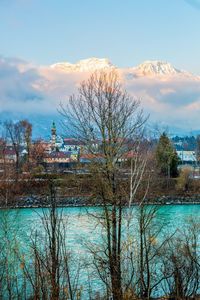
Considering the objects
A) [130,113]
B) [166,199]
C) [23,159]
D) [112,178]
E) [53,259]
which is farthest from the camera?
[23,159]

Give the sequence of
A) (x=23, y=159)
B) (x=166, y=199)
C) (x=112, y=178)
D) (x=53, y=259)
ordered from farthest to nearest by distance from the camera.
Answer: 1. (x=23, y=159)
2. (x=166, y=199)
3. (x=112, y=178)
4. (x=53, y=259)

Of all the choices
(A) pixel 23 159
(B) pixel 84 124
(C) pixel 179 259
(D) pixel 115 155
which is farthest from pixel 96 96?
(A) pixel 23 159

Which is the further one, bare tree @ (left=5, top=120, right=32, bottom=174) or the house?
the house

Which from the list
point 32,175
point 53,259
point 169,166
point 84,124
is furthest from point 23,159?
point 53,259

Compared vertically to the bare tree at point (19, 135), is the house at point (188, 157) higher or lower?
lower

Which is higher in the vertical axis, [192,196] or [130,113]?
[130,113]

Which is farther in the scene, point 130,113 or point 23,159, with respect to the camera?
point 23,159

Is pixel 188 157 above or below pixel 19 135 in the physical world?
below

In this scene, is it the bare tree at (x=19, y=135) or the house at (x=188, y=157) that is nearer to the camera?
the bare tree at (x=19, y=135)

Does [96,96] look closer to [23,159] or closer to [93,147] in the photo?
[93,147]

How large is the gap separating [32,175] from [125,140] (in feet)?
105

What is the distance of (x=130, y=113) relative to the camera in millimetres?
11109

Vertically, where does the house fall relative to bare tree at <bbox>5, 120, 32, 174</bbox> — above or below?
below

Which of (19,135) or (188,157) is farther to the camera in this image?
(188,157)
